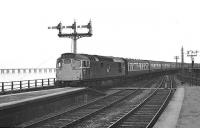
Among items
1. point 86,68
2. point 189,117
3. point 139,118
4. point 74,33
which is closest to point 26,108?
point 139,118

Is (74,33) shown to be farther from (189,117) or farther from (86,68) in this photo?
(189,117)

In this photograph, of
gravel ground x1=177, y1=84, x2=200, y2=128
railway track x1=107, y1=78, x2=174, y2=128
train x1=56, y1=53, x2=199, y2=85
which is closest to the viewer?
gravel ground x1=177, y1=84, x2=200, y2=128

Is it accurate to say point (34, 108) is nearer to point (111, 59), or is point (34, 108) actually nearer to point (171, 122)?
point (171, 122)

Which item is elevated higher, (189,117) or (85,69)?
(85,69)

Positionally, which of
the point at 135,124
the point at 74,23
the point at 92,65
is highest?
the point at 74,23

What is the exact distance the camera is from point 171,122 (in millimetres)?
14836

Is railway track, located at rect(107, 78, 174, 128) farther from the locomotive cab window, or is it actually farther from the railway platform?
the locomotive cab window

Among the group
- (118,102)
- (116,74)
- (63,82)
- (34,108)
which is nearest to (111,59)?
(116,74)

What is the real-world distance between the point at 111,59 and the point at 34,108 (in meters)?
20.6

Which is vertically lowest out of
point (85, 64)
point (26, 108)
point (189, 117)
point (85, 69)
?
point (189, 117)

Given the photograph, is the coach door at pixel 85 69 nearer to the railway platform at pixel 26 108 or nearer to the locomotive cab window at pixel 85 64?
the locomotive cab window at pixel 85 64

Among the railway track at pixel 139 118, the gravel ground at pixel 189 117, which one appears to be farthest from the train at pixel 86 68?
the gravel ground at pixel 189 117

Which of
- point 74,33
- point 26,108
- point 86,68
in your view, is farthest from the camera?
point 74,33

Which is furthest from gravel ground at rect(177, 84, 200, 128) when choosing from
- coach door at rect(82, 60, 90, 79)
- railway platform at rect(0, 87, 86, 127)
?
coach door at rect(82, 60, 90, 79)
